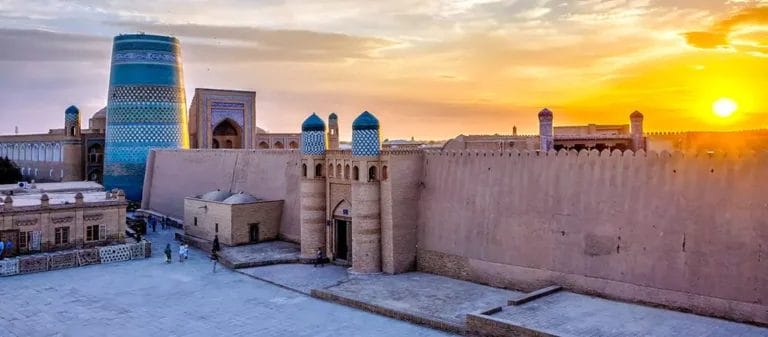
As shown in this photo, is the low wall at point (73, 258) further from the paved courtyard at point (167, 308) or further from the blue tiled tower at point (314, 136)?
the blue tiled tower at point (314, 136)

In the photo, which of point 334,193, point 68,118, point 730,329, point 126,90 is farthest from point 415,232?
point 68,118

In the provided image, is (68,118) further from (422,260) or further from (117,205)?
(422,260)

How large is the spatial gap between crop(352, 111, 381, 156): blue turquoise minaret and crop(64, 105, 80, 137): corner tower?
18.7m

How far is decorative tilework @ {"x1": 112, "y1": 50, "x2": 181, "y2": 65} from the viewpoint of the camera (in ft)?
82.4

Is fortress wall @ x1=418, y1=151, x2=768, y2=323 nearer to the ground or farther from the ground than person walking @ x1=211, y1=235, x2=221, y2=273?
farther from the ground

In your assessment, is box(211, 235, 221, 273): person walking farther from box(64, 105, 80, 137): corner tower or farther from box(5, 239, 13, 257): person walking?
box(64, 105, 80, 137): corner tower

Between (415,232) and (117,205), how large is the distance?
8436 millimetres

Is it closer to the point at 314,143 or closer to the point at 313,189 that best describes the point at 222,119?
the point at 314,143

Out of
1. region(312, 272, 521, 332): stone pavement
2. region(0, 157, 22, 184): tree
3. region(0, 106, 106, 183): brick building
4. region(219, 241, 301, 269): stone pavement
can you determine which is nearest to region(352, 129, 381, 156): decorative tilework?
region(312, 272, 521, 332): stone pavement

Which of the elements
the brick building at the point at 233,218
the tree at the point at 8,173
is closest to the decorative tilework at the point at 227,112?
the brick building at the point at 233,218

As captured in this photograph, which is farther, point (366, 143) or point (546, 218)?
point (366, 143)

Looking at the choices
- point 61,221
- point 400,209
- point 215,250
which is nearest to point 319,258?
point 400,209

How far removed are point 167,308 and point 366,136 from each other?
5.45 metres

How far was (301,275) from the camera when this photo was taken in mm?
14609
